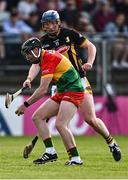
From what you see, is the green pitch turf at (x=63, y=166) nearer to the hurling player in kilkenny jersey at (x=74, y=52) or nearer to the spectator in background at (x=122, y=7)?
the hurling player in kilkenny jersey at (x=74, y=52)

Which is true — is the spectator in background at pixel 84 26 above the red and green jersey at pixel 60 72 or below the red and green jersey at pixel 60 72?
above

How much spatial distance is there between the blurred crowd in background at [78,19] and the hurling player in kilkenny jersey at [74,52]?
8.86m

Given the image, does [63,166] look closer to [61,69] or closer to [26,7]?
[61,69]

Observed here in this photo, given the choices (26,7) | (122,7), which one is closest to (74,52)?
(26,7)

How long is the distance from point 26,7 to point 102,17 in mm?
2430

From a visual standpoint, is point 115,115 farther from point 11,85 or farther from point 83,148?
point 83,148

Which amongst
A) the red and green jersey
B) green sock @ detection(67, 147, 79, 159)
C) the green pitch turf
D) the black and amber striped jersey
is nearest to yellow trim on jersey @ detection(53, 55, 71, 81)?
the red and green jersey

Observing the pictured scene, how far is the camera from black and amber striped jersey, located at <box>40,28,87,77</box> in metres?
15.1

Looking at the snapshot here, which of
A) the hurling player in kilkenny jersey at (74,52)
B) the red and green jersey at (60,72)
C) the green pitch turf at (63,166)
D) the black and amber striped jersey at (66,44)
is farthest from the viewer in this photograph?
the black and amber striped jersey at (66,44)

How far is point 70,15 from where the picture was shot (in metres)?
25.0

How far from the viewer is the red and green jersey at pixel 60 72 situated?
43.4 ft

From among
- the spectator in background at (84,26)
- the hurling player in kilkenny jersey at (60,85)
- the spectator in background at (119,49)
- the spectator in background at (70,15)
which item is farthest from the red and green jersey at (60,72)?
the spectator in background at (70,15)

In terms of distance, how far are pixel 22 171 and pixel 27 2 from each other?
14153 mm

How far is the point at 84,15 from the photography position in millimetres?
26000
